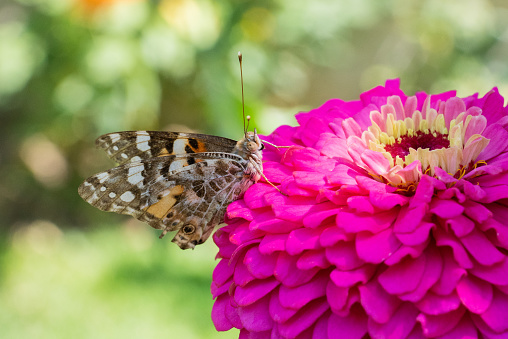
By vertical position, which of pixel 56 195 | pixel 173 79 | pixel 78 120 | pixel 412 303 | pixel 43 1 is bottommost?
pixel 56 195

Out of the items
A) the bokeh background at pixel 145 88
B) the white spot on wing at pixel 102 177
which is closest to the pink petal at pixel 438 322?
the white spot on wing at pixel 102 177

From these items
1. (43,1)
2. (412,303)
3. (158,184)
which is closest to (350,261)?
(412,303)

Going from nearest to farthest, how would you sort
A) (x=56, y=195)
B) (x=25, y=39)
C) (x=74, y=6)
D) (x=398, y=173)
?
(x=398, y=173), (x=74, y=6), (x=25, y=39), (x=56, y=195)

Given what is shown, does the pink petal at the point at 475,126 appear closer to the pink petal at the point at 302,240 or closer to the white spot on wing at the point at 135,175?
the pink petal at the point at 302,240

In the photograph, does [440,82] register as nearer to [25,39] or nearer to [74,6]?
[74,6]

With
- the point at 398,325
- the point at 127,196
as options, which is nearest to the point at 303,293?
the point at 398,325
